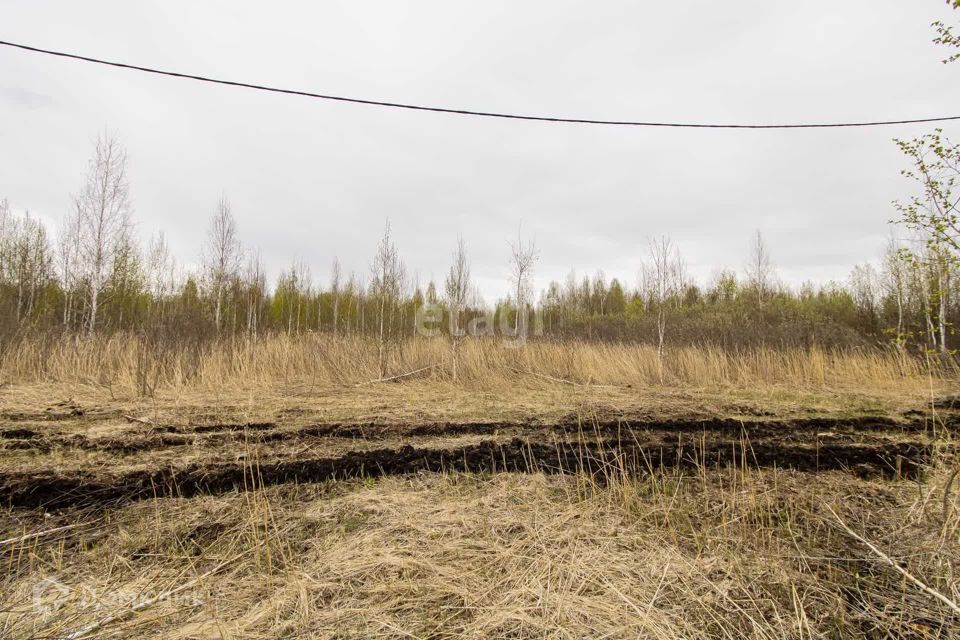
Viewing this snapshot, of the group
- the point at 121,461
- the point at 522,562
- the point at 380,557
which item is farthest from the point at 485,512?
the point at 121,461

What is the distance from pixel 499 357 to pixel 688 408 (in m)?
4.55

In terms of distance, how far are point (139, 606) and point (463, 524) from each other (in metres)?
1.71

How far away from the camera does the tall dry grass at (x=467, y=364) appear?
7719 mm

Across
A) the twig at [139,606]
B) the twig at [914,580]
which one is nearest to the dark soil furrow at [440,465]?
the twig at [139,606]

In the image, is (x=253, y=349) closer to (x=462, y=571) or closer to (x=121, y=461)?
(x=121, y=461)

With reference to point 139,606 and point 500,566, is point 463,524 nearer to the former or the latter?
point 500,566

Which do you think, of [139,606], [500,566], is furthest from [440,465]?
[139,606]

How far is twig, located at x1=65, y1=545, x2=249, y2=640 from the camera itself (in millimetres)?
1718

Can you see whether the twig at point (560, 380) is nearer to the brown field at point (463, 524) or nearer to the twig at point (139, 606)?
the brown field at point (463, 524)

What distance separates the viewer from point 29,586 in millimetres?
2074

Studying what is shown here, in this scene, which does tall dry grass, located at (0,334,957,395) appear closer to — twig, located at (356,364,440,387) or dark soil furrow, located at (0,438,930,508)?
twig, located at (356,364,440,387)

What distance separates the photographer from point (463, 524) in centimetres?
273

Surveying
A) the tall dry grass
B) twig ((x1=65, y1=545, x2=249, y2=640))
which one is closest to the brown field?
twig ((x1=65, y1=545, x2=249, y2=640))

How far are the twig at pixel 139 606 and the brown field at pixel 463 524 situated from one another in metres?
0.01
